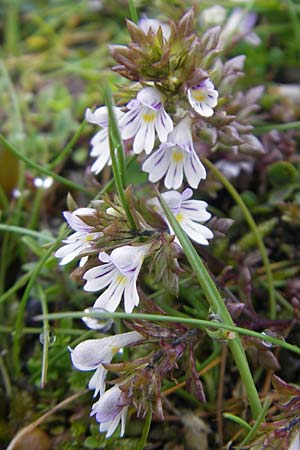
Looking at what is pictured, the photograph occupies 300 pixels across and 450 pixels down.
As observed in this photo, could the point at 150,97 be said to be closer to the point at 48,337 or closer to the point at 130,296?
the point at 130,296

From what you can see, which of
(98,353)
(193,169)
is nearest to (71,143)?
(193,169)

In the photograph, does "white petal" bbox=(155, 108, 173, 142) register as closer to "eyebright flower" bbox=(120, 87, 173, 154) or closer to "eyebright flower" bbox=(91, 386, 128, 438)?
"eyebright flower" bbox=(120, 87, 173, 154)

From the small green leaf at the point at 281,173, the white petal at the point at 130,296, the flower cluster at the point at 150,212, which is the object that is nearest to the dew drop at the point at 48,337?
the flower cluster at the point at 150,212

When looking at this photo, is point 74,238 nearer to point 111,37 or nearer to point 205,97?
point 205,97

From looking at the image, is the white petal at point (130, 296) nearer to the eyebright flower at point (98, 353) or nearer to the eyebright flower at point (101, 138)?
the eyebright flower at point (98, 353)

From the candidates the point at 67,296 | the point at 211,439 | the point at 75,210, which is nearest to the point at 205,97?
the point at 75,210

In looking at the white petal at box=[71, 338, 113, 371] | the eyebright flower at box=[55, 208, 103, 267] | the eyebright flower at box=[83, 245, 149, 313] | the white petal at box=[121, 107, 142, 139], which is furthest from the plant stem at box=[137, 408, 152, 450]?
the white petal at box=[121, 107, 142, 139]
